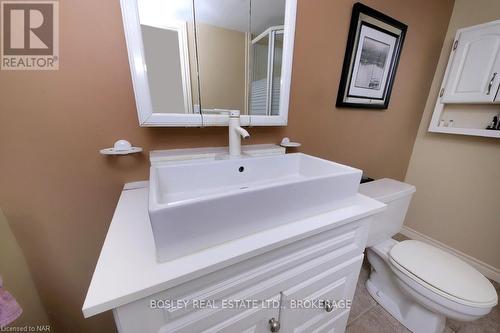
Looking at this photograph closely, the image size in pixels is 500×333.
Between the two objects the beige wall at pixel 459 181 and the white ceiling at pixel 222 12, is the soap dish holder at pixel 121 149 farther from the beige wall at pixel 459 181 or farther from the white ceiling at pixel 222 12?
the beige wall at pixel 459 181

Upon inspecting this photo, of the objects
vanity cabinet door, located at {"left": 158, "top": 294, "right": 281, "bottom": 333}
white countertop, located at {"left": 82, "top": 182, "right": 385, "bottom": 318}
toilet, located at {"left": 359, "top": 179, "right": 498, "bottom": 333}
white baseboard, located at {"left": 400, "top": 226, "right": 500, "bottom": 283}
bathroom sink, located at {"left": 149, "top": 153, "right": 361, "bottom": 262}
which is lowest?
white baseboard, located at {"left": 400, "top": 226, "right": 500, "bottom": 283}

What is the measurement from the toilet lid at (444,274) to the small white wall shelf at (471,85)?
94cm

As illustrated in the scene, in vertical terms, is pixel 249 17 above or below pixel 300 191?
above

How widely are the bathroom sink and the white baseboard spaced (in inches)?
66.2

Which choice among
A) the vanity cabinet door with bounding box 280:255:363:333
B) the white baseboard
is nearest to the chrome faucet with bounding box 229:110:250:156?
the vanity cabinet door with bounding box 280:255:363:333

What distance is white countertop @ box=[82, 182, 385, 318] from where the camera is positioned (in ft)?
1.14

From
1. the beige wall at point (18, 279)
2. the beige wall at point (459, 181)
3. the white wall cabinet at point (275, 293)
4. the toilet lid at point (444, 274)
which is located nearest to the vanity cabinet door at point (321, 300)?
the white wall cabinet at point (275, 293)

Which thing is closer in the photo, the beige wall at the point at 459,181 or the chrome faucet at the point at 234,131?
the chrome faucet at the point at 234,131

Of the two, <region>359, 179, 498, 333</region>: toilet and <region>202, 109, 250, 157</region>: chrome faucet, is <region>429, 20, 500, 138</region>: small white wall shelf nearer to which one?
<region>359, 179, 498, 333</region>: toilet

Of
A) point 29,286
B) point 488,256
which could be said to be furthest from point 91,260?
point 488,256

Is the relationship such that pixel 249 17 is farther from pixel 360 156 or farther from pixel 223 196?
pixel 360 156

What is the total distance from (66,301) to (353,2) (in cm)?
201

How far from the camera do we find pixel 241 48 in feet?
2.75

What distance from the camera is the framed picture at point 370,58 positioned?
1.09 metres
